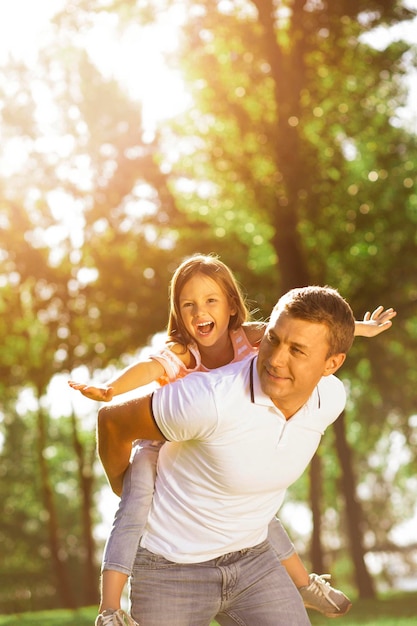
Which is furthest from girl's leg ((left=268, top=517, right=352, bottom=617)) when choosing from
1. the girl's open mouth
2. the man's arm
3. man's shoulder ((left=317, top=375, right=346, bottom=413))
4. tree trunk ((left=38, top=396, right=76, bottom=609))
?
tree trunk ((left=38, top=396, right=76, bottom=609))

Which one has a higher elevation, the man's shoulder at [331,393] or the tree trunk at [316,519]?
the man's shoulder at [331,393]

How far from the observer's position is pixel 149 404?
4.63 meters

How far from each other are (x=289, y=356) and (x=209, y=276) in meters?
2.09

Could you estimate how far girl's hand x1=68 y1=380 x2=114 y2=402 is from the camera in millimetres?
5332

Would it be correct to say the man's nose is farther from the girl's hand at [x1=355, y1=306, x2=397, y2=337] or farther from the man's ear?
the girl's hand at [x1=355, y1=306, x2=397, y2=337]

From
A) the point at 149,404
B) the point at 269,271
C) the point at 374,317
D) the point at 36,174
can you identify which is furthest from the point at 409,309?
the point at 149,404

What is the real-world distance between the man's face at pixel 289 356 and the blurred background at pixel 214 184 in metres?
16.3

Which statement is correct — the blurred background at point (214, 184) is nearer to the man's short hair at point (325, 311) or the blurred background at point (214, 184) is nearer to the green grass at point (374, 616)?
the green grass at point (374, 616)

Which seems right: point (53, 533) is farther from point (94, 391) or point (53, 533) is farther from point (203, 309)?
point (94, 391)

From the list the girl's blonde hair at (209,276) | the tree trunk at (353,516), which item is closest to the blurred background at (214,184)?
the tree trunk at (353,516)

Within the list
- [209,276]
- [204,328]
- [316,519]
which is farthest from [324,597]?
[316,519]

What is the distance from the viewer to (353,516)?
78.8 ft

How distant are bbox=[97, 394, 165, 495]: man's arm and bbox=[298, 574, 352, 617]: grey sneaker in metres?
1.38

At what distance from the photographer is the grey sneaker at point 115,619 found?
15.6ft
